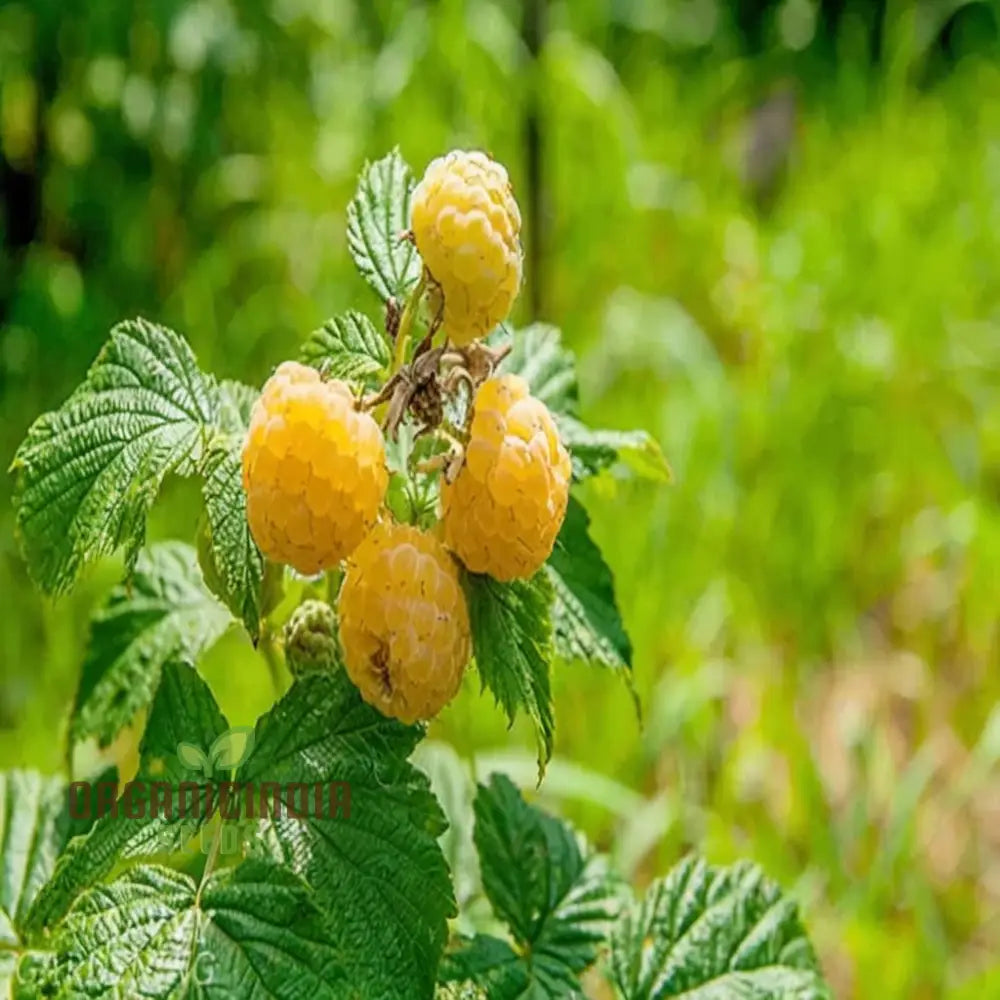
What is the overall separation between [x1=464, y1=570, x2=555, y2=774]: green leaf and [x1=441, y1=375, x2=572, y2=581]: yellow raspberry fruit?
0.12 ft

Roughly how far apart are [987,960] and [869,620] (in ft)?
1.93

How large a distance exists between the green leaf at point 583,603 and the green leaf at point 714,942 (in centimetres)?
20

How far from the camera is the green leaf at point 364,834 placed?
2.50ft

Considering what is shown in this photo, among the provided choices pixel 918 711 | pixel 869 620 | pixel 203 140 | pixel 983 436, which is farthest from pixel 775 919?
pixel 203 140

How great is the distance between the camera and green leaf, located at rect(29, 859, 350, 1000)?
73cm

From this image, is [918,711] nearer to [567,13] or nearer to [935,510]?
[935,510]

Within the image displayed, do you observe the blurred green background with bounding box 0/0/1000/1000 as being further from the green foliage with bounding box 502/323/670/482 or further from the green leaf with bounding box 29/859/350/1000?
the green leaf with bounding box 29/859/350/1000

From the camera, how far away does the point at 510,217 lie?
74 cm

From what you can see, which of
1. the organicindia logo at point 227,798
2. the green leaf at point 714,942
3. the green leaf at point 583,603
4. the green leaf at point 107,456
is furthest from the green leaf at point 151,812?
the green leaf at point 714,942

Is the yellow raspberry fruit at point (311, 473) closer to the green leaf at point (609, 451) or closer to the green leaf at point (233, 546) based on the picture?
the green leaf at point (233, 546)

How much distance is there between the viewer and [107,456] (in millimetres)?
795

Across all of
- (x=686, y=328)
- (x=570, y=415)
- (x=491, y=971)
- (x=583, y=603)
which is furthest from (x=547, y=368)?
(x=686, y=328)

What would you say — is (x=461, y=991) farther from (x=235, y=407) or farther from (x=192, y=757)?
(x=235, y=407)

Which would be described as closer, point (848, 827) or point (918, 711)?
point (848, 827)
